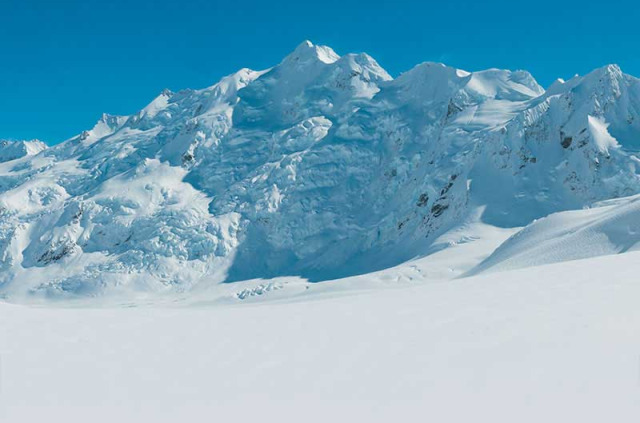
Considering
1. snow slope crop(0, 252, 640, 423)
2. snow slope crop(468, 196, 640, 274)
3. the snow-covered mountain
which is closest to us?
snow slope crop(0, 252, 640, 423)

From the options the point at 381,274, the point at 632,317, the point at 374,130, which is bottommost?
the point at 632,317

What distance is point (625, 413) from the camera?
677 cm

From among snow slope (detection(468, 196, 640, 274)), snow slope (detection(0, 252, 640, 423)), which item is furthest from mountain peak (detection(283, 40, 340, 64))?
snow slope (detection(0, 252, 640, 423))

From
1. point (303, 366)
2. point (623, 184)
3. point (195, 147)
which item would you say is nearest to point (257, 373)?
point (303, 366)

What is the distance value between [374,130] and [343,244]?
118ft

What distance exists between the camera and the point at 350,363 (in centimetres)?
938

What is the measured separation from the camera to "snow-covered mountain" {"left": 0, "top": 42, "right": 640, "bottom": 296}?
109 m

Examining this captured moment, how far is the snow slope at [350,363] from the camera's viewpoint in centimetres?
758

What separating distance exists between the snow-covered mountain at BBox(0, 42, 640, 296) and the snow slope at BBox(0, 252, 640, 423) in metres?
88.2

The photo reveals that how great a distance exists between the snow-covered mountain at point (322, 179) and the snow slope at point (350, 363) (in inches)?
3473

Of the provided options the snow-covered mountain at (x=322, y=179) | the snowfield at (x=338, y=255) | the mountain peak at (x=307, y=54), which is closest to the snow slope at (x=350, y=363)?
the snowfield at (x=338, y=255)

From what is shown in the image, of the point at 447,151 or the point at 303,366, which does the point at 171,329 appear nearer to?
the point at 303,366

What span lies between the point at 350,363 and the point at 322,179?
416 feet

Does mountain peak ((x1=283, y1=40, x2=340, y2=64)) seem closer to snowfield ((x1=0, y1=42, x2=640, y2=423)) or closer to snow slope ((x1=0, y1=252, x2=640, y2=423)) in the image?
snowfield ((x1=0, y1=42, x2=640, y2=423))
